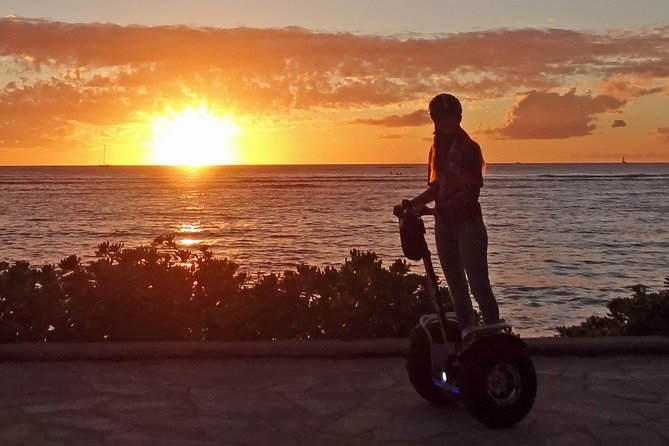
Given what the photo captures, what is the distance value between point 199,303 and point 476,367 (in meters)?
3.58

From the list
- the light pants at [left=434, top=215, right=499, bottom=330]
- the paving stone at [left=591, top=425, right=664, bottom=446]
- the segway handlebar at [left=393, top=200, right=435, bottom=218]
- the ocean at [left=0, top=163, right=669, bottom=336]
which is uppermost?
the segway handlebar at [left=393, top=200, right=435, bottom=218]

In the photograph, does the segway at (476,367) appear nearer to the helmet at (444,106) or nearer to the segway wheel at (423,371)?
the segway wheel at (423,371)

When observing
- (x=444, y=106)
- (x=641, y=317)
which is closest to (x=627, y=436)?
(x=444, y=106)

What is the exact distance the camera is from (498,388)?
16.3ft

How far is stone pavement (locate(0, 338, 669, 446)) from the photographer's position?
4.73 meters

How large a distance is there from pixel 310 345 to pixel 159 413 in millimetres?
1836

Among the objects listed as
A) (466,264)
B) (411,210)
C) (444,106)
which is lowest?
(466,264)

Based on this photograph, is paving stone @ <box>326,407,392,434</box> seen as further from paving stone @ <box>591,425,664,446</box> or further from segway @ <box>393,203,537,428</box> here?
paving stone @ <box>591,425,664,446</box>

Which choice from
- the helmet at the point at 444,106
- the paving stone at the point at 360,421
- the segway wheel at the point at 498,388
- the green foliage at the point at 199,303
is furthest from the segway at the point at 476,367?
the green foliage at the point at 199,303

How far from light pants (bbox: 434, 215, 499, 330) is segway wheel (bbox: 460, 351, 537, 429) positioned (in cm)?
30

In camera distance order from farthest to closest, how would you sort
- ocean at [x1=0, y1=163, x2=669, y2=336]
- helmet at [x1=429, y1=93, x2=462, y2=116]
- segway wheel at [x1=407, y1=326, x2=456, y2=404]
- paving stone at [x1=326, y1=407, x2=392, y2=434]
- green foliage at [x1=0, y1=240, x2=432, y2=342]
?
ocean at [x1=0, y1=163, x2=669, y2=336] < green foliage at [x1=0, y1=240, x2=432, y2=342] < segway wheel at [x1=407, y1=326, x2=456, y2=404] < helmet at [x1=429, y1=93, x2=462, y2=116] < paving stone at [x1=326, y1=407, x2=392, y2=434]

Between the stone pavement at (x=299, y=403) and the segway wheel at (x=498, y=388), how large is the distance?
3.9 inches

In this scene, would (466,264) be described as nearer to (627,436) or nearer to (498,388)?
(498,388)

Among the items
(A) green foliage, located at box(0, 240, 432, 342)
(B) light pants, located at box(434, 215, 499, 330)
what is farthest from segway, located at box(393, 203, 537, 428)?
(A) green foliage, located at box(0, 240, 432, 342)
